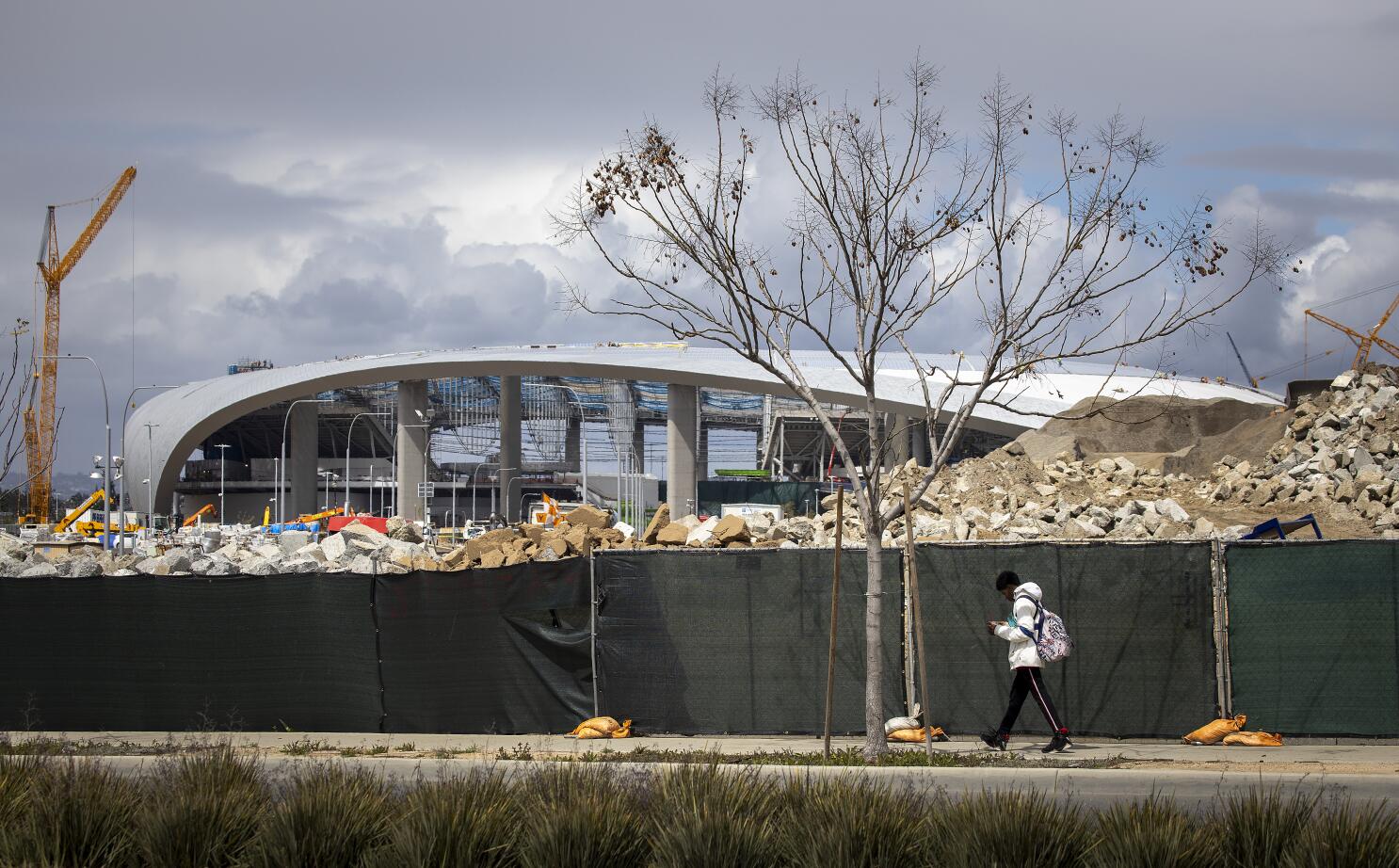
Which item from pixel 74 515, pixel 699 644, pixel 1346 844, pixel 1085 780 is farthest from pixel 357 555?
pixel 74 515

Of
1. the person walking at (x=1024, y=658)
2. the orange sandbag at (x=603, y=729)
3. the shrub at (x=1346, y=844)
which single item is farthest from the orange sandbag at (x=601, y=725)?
the shrub at (x=1346, y=844)

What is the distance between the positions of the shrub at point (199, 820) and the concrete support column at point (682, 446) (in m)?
66.4

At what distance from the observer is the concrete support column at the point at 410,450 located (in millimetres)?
76438

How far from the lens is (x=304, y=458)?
86.5 metres

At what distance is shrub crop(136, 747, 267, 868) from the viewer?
7160 mm

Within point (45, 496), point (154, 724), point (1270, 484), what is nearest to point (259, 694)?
point (154, 724)

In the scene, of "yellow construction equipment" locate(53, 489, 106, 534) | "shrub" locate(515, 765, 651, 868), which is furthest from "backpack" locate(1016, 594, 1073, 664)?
"yellow construction equipment" locate(53, 489, 106, 534)

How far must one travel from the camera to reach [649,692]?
12570 millimetres

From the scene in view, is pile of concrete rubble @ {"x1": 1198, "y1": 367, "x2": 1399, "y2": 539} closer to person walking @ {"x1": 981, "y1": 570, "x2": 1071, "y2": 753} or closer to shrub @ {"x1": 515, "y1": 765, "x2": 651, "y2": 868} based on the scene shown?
person walking @ {"x1": 981, "y1": 570, "x2": 1071, "y2": 753}

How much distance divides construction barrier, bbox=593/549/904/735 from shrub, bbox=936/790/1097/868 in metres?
5.15

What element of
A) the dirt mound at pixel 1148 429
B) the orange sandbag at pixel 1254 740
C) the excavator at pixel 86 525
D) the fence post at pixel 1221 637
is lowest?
the orange sandbag at pixel 1254 740

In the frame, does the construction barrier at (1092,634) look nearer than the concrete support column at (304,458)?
Yes

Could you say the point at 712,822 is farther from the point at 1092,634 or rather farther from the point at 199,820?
the point at 1092,634

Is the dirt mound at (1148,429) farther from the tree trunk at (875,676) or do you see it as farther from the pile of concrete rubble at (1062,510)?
the tree trunk at (875,676)
